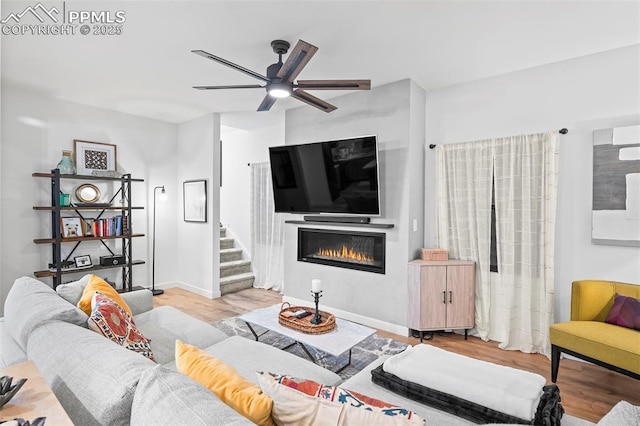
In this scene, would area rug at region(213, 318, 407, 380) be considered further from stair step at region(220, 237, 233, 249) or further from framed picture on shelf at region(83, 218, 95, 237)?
stair step at region(220, 237, 233, 249)

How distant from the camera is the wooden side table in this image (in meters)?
1.08

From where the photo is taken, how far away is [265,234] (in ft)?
18.6

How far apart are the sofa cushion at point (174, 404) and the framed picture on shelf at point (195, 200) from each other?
166 inches

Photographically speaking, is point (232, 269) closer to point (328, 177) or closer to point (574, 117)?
point (328, 177)

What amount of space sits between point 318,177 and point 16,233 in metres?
3.60

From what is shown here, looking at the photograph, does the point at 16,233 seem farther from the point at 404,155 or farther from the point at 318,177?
the point at 404,155

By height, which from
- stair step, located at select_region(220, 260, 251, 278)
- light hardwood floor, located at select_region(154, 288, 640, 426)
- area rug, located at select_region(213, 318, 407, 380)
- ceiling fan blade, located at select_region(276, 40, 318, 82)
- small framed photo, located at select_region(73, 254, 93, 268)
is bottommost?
light hardwood floor, located at select_region(154, 288, 640, 426)

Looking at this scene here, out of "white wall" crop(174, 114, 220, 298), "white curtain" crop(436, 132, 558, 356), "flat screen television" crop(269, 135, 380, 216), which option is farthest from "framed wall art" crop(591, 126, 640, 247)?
"white wall" crop(174, 114, 220, 298)

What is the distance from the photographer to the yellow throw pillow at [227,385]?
3.61ft

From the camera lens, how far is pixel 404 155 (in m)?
3.67

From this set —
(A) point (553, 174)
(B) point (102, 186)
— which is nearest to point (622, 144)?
(A) point (553, 174)

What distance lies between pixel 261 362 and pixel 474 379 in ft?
3.86

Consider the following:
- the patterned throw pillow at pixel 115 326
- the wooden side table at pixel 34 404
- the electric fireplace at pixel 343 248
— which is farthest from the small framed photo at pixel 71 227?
the wooden side table at pixel 34 404

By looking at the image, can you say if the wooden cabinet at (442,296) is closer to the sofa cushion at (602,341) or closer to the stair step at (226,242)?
the sofa cushion at (602,341)
